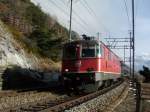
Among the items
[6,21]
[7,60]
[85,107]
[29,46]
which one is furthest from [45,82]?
[85,107]

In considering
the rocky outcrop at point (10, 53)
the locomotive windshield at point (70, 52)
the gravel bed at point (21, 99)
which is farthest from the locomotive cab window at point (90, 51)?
the rocky outcrop at point (10, 53)

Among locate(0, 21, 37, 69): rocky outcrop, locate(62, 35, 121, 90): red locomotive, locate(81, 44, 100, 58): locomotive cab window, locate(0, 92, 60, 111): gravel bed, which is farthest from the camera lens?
locate(0, 21, 37, 69): rocky outcrop

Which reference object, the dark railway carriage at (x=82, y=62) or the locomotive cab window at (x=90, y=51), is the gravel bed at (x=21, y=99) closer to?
the dark railway carriage at (x=82, y=62)

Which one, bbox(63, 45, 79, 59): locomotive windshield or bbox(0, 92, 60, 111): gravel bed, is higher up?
bbox(63, 45, 79, 59): locomotive windshield

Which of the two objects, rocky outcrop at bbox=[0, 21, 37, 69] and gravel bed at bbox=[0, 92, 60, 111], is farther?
rocky outcrop at bbox=[0, 21, 37, 69]

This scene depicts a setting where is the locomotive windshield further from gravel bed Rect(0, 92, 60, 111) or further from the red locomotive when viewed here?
gravel bed Rect(0, 92, 60, 111)

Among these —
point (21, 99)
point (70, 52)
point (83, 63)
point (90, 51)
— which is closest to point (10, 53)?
point (70, 52)

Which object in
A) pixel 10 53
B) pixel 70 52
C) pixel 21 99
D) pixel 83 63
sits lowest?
pixel 21 99

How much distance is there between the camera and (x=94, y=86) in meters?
27.0

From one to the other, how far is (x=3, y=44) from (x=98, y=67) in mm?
10592

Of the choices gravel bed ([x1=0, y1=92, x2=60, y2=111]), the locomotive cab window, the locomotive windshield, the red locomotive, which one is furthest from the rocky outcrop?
gravel bed ([x1=0, y1=92, x2=60, y2=111])

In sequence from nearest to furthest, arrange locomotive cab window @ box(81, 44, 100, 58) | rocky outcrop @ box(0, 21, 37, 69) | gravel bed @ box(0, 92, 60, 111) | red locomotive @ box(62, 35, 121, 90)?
gravel bed @ box(0, 92, 60, 111) → red locomotive @ box(62, 35, 121, 90) → locomotive cab window @ box(81, 44, 100, 58) → rocky outcrop @ box(0, 21, 37, 69)

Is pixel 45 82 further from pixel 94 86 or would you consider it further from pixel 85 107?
pixel 85 107

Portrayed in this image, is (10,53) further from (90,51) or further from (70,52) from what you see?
(90,51)
